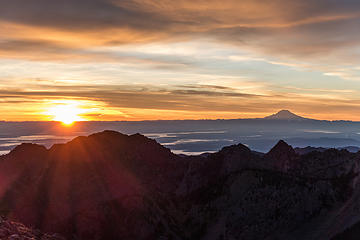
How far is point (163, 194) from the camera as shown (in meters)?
101

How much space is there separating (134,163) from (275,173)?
40.9m

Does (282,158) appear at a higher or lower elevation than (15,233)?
higher

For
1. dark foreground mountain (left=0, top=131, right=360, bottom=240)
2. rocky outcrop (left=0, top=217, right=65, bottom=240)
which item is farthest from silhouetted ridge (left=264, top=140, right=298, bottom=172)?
rocky outcrop (left=0, top=217, right=65, bottom=240)

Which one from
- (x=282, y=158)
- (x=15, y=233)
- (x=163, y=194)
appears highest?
(x=282, y=158)

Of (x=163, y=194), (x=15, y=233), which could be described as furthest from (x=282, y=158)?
(x=15, y=233)

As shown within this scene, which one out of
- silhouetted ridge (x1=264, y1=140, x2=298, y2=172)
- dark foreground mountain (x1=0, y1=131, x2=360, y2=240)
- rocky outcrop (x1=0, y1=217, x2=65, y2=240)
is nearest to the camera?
rocky outcrop (x1=0, y1=217, x2=65, y2=240)

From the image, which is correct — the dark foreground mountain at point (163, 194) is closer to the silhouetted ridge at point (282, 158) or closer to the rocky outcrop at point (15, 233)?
the silhouetted ridge at point (282, 158)

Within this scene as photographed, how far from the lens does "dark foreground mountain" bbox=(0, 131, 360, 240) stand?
8012 cm

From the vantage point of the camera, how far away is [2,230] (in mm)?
37688

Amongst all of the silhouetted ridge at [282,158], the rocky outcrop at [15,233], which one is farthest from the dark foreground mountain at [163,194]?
the rocky outcrop at [15,233]

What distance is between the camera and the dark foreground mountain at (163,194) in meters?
80.1

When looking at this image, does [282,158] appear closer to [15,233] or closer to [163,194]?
[163,194]

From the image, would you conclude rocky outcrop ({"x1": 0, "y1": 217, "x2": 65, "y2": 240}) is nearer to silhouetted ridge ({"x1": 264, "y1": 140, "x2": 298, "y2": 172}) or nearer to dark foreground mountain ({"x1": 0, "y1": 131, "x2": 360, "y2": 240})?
dark foreground mountain ({"x1": 0, "y1": 131, "x2": 360, "y2": 240})

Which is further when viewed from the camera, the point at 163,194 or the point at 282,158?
the point at 282,158
